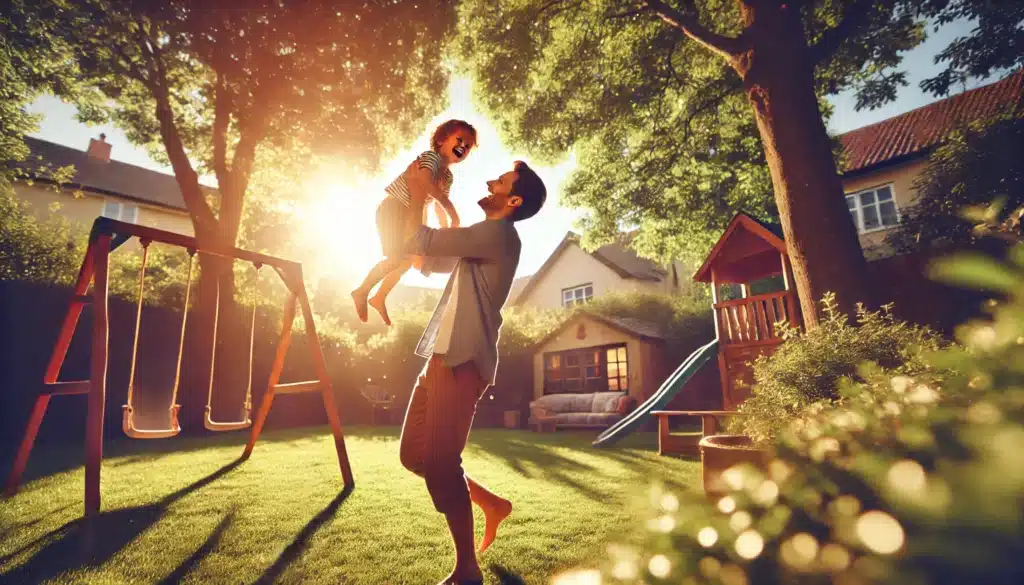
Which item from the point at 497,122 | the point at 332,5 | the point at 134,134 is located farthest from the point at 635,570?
the point at 134,134

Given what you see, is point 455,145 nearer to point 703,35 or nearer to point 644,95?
point 703,35

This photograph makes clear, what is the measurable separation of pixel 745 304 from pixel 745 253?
1184 mm

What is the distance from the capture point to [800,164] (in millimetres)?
5602

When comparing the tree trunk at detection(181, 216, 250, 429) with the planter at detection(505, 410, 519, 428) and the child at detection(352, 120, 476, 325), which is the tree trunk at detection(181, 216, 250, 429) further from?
the child at detection(352, 120, 476, 325)

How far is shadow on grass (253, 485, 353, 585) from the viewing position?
7.22ft

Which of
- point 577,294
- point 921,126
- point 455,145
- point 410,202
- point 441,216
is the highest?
point 921,126

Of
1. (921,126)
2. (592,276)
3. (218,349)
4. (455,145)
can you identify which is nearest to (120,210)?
(218,349)

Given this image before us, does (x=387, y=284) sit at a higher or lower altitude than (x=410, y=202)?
lower

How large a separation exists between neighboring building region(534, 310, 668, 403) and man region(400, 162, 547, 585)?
471 inches

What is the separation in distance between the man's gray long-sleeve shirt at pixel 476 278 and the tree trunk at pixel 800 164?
4.63 metres

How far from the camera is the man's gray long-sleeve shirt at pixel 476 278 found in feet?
6.40

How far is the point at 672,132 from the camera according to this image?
434 inches

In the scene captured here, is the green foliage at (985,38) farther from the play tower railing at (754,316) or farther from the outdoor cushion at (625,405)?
the outdoor cushion at (625,405)

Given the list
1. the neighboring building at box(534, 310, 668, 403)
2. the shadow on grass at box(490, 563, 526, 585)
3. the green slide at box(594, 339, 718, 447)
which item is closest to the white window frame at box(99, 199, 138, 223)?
the neighboring building at box(534, 310, 668, 403)
